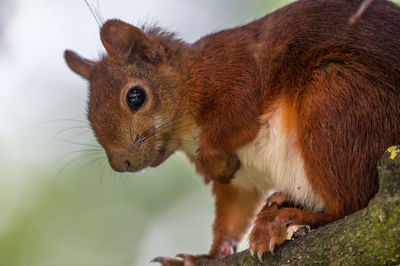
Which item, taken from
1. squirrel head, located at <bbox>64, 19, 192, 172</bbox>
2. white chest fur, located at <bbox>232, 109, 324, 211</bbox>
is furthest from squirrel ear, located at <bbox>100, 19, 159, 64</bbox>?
white chest fur, located at <bbox>232, 109, 324, 211</bbox>

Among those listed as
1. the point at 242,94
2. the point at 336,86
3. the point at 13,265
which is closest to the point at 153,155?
the point at 242,94

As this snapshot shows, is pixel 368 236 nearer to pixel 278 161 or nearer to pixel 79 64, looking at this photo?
pixel 278 161

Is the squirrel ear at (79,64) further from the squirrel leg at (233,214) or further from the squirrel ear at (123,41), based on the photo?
the squirrel leg at (233,214)

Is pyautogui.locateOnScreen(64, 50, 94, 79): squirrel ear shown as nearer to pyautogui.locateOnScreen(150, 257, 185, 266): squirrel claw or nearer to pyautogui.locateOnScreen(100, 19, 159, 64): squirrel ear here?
pyautogui.locateOnScreen(100, 19, 159, 64): squirrel ear

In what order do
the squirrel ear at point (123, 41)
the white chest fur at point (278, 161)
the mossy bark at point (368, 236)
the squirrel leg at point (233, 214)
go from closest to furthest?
the mossy bark at point (368, 236)
the white chest fur at point (278, 161)
the squirrel ear at point (123, 41)
the squirrel leg at point (233, 214)

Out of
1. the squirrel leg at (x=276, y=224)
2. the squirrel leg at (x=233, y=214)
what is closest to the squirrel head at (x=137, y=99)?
the squirrel leg at (x=233, y=214)

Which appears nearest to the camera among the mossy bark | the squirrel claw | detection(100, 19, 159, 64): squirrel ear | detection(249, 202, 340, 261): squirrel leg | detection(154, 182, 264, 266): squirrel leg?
the mossy bark
